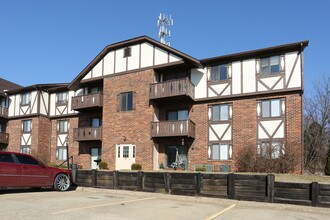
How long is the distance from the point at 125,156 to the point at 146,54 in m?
7.92

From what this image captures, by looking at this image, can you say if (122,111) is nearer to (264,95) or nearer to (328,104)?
(264,95)

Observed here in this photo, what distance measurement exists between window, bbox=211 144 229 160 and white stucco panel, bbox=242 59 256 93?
13.4 ft

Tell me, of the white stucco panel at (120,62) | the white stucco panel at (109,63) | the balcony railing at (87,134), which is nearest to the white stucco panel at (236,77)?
the white stucco panel at (120,62)

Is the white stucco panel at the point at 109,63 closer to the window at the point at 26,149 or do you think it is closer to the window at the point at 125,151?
the window at the point at 125,151

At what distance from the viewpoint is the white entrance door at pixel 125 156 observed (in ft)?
86.4

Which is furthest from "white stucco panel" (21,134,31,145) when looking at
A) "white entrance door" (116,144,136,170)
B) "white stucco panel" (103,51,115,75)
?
"white entrance door" (116,144,136,170)

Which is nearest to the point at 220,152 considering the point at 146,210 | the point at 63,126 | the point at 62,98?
the point at 146,210

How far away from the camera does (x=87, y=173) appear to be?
16.3m

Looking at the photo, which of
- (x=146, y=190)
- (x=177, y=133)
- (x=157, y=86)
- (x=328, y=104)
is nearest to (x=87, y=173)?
(x=146, y=190)

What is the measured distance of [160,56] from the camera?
25938 mm

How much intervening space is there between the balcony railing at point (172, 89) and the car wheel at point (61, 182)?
1138 cm

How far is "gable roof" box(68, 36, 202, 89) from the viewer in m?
24.8

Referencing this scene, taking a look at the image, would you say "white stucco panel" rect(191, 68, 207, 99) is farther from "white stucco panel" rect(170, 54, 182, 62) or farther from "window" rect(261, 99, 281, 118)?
"window" rect(261, 99, 281, 118)

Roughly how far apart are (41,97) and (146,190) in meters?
24.3
